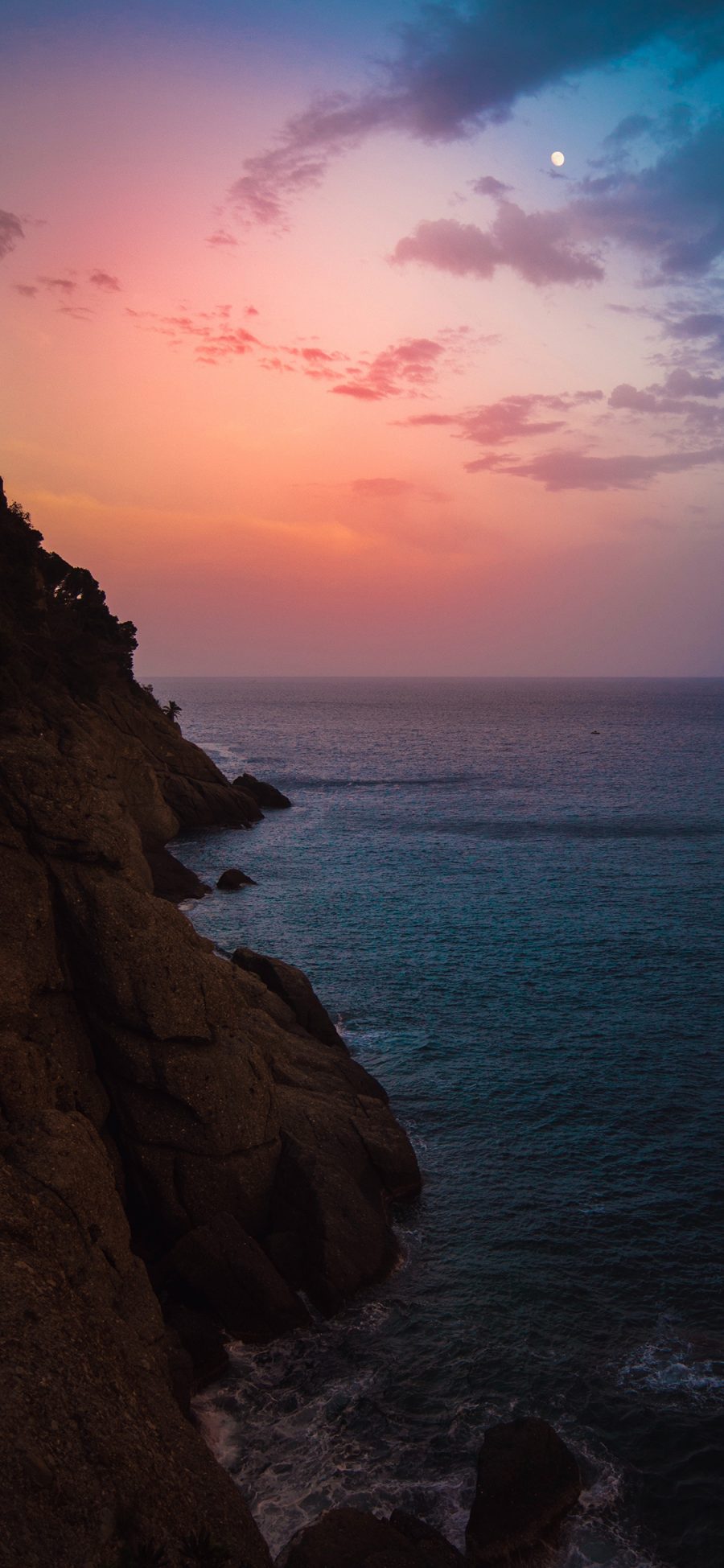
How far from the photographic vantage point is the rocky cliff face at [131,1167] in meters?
14.3

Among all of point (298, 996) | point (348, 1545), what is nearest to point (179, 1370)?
point (348, 1545)

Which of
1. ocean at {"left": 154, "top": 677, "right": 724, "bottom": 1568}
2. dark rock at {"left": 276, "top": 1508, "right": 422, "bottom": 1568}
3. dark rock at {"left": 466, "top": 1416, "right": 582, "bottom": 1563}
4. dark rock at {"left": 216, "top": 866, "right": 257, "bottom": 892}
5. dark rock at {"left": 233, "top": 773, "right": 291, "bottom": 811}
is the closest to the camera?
dark rock at {"left": 276, "top": 1508, "right": 422, "bottom": 1568}

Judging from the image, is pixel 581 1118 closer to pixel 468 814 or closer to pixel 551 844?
pixel 551 844

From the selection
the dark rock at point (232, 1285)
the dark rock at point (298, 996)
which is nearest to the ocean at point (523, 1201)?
the dark rock at point (232, 1285)

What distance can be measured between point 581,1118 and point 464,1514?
58.9 ft

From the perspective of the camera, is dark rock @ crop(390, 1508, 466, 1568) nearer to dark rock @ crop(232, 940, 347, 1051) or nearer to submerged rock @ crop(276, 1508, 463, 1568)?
submerged rock @ crop(276, 1508, 463, 1568)

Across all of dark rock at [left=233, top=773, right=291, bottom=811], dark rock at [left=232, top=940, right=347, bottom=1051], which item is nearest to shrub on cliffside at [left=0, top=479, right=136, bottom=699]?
dark rock at [left=232, top=940, right=347, bottom=1051]

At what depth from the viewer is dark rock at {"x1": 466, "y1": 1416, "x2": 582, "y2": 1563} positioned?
726 inches

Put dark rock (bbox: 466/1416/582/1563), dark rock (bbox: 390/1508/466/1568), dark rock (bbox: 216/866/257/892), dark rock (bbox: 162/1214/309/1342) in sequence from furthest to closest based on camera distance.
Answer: dark rock (bbox: 216/866/257/892), dark rock (bbox: 162/1214/309/1342), dark rock (bbox: 466/1416/582/1563), dark rock (bbox: 390/1508/466/1568)

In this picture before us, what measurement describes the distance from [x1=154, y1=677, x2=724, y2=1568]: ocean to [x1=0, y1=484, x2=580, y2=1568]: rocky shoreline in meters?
1.73

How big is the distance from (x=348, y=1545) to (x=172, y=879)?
51.9m

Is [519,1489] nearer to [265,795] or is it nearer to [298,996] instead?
[298,996]

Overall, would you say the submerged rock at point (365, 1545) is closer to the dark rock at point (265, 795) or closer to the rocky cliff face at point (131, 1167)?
the rocky cliff face at point (131, 1167)

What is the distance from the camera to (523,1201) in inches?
1204
